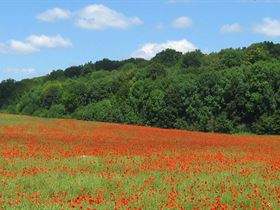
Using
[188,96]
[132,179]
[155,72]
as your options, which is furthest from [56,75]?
[132,179]

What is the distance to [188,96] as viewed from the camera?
8481 cm

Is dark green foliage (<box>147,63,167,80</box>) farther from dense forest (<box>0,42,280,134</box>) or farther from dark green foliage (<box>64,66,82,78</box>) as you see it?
dark green foliage (<box>64,66,82,78</box>)

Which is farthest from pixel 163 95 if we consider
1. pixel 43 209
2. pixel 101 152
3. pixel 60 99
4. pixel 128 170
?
pixel 43 209

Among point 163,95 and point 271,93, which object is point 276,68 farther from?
point 163,95

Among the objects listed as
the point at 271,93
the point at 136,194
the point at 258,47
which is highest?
the point at 258,47

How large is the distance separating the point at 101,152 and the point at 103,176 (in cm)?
731

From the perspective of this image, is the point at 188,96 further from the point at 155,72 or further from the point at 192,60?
the point at 192,60

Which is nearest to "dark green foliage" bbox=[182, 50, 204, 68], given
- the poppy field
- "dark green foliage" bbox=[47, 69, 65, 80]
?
"dark green foliage" bbox=[47, 69, 65, 80]

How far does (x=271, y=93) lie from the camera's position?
242ft

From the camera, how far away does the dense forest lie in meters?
75.2

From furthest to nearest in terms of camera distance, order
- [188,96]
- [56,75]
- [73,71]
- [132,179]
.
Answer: [56,75] → [73,71] → [188,96] → [132,179]

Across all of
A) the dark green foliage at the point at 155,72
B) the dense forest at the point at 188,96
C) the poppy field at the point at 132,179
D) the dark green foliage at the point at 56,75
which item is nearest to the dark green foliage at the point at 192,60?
the dense forest at the point at 188,96

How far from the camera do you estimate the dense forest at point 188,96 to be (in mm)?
75188

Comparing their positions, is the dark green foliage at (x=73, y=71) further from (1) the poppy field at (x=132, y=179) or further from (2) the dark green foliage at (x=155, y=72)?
(1) the poppy field at (x=132, y=179)
